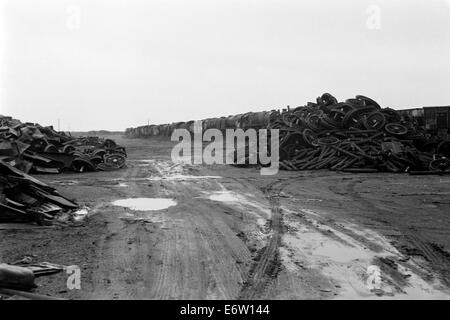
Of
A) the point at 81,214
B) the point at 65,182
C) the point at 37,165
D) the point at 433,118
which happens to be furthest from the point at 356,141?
the point at 37,165

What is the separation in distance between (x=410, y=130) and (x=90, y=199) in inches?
598

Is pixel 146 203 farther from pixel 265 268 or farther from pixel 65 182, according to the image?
pixel 65 182

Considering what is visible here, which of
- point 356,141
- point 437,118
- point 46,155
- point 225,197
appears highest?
point 437,118

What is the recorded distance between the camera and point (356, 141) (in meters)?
17.6

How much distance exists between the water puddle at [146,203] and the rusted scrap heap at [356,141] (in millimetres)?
8845

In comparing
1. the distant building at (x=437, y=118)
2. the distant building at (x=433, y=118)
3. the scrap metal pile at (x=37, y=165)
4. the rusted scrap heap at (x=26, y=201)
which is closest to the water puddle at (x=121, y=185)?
the scrap metal pile at (x=37, y=165)

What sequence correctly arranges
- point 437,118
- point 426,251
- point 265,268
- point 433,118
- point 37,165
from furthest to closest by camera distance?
point 433,118
point 437,118
point 37,165
point 426,251
point 265,268

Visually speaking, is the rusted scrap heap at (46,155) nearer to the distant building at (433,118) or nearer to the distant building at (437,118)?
the distant building at (433,118)

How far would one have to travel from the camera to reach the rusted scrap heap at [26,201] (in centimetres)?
675

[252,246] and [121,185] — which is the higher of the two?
[121,185]


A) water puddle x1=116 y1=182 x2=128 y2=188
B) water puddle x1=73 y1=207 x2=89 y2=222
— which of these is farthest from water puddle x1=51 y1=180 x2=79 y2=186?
water puddle x1=73 y1=207 x2=89 y2=222

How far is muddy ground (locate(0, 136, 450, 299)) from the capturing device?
13.5ft

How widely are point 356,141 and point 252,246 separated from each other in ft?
43.7

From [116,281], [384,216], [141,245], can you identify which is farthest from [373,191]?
[116,281]
